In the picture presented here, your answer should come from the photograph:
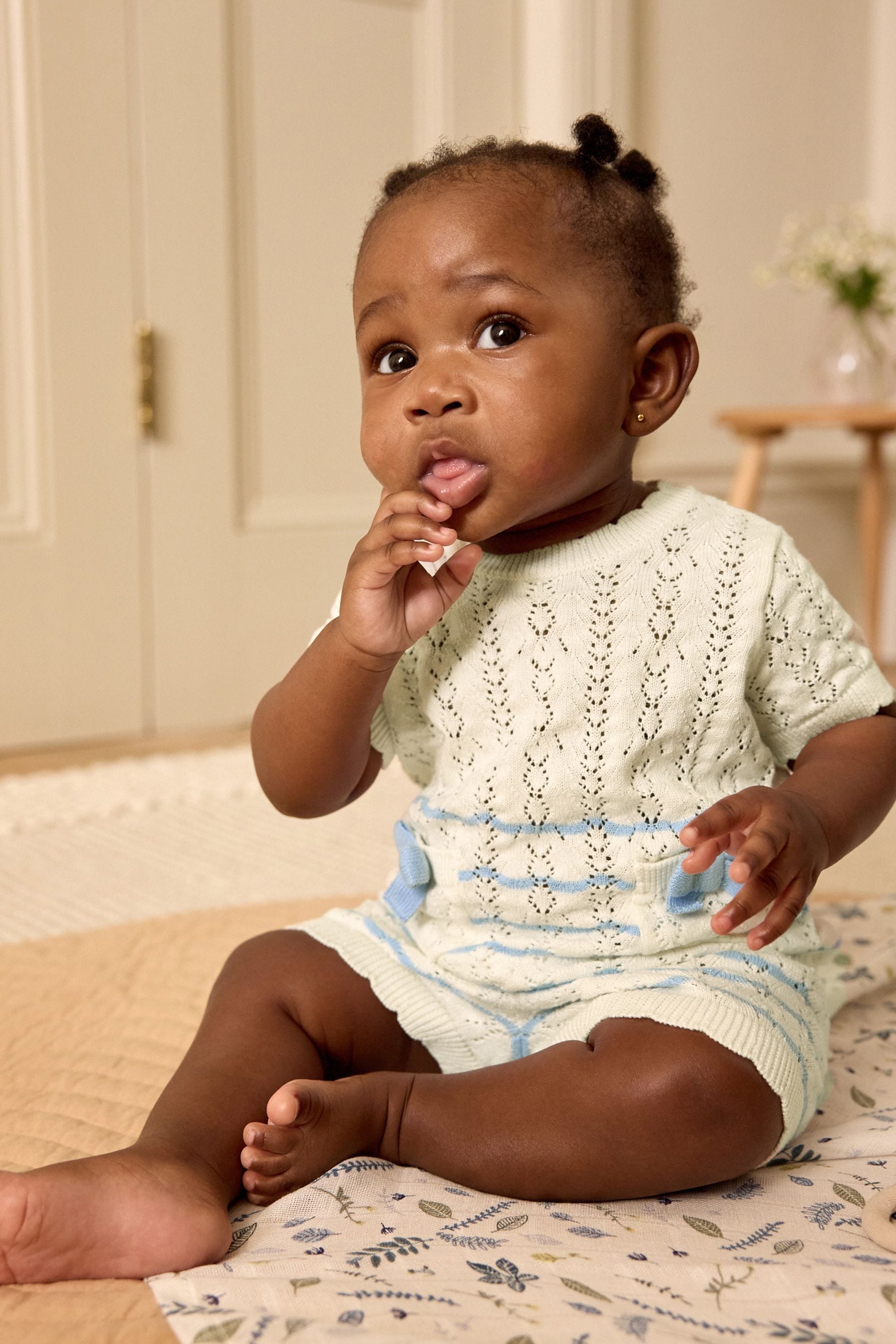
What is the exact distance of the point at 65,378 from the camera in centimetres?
192

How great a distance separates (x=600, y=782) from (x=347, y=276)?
1.59 meters

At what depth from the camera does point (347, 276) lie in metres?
2.14

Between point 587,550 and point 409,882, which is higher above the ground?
point 587,550

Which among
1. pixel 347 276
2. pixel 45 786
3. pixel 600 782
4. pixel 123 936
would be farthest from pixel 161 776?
pixel 600 782

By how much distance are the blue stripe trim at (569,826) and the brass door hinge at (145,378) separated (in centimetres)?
Answer: 139

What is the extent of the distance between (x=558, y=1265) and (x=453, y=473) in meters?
0.36

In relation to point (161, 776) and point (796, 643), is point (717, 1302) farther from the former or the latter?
point (161, 776)

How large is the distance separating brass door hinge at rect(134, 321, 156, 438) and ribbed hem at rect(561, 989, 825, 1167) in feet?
4.97

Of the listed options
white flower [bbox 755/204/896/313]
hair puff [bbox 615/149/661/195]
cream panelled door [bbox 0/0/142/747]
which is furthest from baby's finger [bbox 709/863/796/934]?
white flower [bbox 755/204/896/313]

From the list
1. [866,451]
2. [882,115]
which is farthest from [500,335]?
[882,115]

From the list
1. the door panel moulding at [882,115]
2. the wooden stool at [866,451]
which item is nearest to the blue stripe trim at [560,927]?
the wooden stool at [866,451]

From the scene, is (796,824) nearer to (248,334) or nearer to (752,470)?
(248,334)

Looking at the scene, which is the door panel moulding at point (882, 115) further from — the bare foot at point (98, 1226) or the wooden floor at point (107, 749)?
the bare foot at point (98, 1226)

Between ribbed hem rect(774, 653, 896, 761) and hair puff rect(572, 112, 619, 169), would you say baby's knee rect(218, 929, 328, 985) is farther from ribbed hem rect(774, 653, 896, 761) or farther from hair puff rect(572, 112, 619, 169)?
hair puff rect(572, 112, 619, 169)
